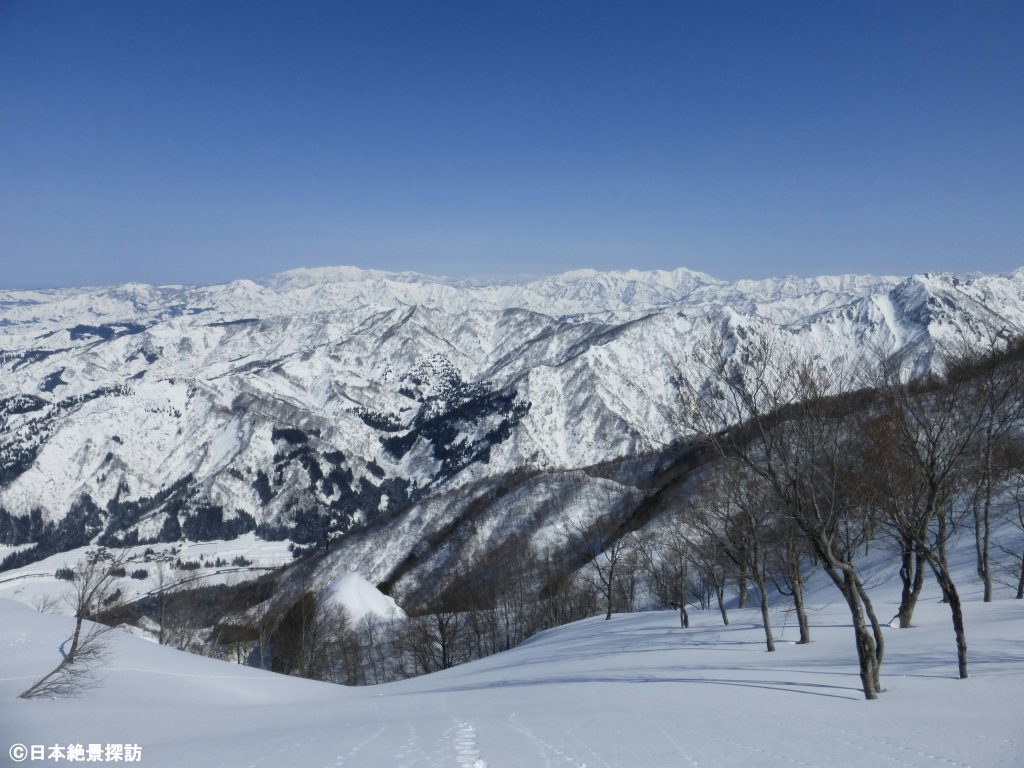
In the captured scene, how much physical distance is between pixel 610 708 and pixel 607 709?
0.14 m

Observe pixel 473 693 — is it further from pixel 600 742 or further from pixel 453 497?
pixel 453 497

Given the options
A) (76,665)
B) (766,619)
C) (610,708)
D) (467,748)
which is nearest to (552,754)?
(467,748)

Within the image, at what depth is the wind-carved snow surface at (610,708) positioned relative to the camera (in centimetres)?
1023

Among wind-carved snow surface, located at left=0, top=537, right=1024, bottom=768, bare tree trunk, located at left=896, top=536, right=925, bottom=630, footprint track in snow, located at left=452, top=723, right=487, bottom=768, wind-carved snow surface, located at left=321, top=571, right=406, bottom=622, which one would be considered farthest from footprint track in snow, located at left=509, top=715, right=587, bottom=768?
wind-carved snow surface, located at left=321, top=571, right=406, bottom=622

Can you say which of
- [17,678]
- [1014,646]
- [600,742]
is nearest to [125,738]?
[17,678]

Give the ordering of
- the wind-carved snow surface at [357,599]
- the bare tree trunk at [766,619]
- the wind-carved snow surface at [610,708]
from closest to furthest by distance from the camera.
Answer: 1. the wind-carved snow surface at [610,708]
2. the bare tree trunk at [766,619]
3. the wind-carved snow surface at [357,599]

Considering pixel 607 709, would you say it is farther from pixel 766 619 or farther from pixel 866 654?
pixel 766 619

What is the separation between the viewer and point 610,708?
47.2ft

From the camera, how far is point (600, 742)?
1107 cm

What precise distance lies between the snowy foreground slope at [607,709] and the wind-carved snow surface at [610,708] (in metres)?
0.07

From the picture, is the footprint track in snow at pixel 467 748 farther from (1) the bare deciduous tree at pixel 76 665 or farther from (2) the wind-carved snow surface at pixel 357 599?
(2) the wind-carved snow surface at pixel 357 599

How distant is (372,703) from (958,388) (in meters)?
23.0

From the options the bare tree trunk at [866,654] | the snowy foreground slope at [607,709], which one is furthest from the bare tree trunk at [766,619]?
the bare tree trunk at [866,654]

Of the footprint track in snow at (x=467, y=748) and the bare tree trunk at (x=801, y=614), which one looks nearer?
the footprint track in snow at (x=467, y=748)
